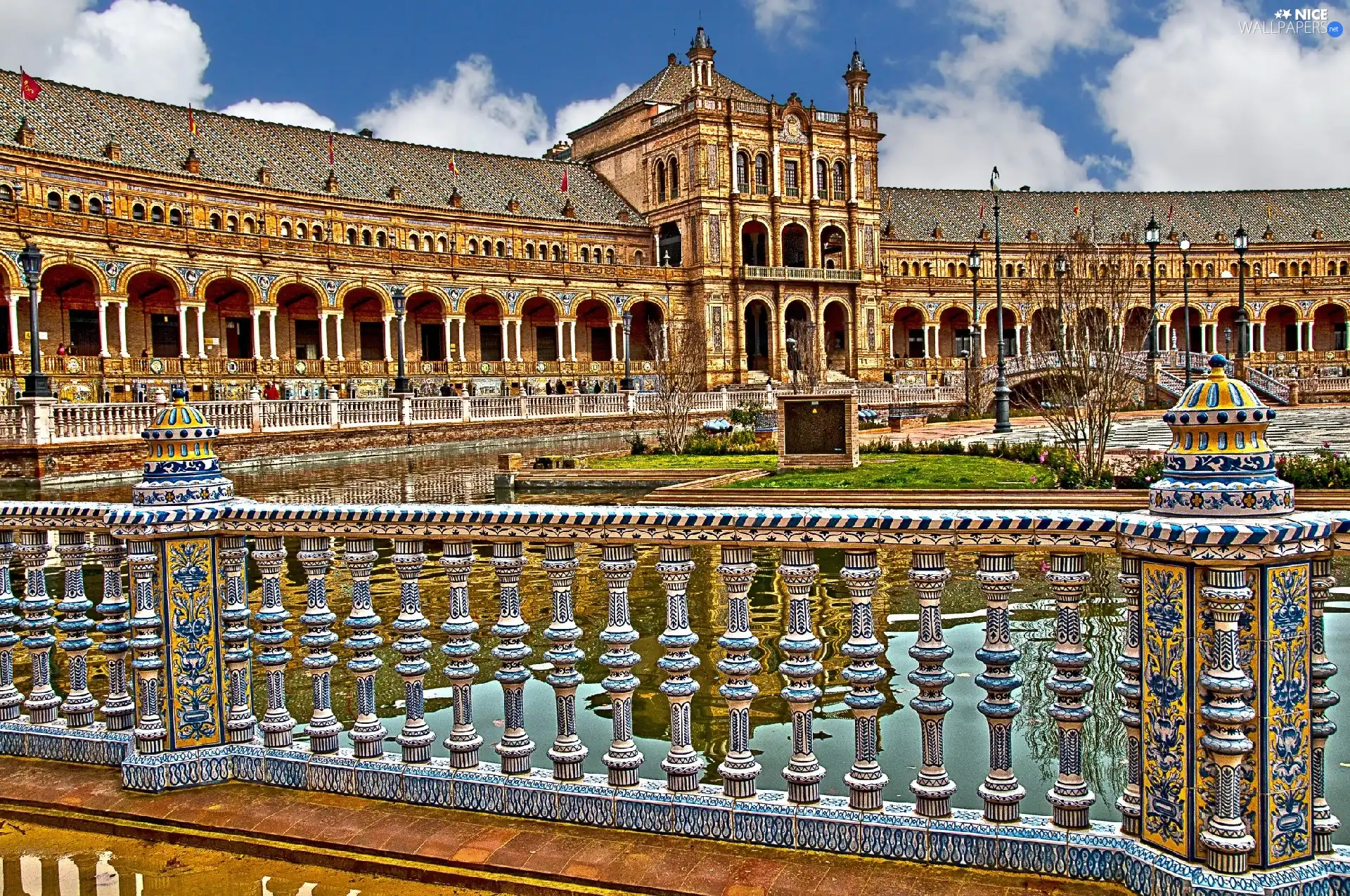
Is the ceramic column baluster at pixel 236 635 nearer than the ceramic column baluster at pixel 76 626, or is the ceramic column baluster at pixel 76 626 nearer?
the ceramic column baluster at pixel 236 635

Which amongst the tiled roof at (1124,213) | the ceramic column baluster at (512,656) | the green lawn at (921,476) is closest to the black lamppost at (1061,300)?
the green lawn at (921,476)

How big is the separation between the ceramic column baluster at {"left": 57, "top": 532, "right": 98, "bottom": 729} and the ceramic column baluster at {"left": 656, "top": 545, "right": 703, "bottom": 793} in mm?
2798

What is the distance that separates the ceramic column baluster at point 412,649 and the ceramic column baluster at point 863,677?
169 cm

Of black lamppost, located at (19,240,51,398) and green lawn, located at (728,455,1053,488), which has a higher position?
black lamppost, located at (19,240,51,398)

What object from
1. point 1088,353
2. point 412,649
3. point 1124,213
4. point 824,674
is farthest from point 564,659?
point 1124,213

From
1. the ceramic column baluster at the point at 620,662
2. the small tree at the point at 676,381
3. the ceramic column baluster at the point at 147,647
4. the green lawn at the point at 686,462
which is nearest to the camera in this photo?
the ceramic column baluster at the point at 620,662

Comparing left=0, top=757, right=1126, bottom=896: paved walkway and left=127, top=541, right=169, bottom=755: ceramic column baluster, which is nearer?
left=0, top=757, right=1126, bottom=896: paved walkway

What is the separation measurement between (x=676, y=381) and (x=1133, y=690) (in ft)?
107

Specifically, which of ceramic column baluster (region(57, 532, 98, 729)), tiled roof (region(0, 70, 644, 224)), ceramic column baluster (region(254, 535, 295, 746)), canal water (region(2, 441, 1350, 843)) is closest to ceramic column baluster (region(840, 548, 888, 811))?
canal water (region(2, 441, 1350, 843))

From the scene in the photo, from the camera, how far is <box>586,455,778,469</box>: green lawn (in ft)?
77.7

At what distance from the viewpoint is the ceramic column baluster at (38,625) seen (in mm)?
5363

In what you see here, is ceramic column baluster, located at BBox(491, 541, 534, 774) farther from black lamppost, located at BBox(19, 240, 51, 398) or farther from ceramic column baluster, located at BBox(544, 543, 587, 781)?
black lamppost, located at BBox(19, 240, 51, 398)

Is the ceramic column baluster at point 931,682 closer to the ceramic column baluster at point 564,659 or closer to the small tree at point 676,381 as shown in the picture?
the ceramic column baluster at point 564,659

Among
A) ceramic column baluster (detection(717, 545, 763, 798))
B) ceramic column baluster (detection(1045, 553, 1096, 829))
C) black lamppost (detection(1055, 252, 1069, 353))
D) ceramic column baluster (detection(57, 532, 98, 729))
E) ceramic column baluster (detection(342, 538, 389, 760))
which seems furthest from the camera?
black lamppost (detection(1055, 252, 1069, 353))
